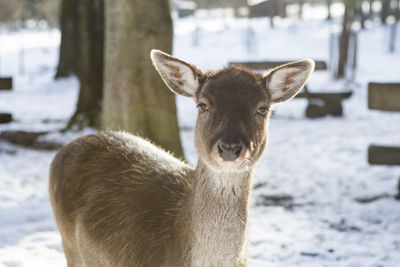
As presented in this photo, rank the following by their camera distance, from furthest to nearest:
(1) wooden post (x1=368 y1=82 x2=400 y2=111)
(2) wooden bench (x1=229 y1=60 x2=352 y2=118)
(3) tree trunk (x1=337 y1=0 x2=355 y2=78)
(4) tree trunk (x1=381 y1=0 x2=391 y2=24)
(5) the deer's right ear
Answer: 1. (4) tree trunk (x1=381 y1=0 x2=391 y2=24)
2. (3) tree trunk (x1=337 y1=0 x2=355 y2=78)
3. (2) wooden bench (x1=229 y1=60 x2=352 y2=118)
4. (1) wooden post (x1=368 y1=82 x2=400 y2=111)
5. (5) the deer's right ear

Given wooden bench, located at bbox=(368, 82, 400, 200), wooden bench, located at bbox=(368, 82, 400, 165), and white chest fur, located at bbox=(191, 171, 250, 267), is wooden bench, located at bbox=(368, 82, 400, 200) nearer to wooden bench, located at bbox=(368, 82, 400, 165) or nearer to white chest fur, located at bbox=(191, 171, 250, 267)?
wooden bench, located at bbox=(368, 82, 400, 165)

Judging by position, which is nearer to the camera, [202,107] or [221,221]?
[221,221]

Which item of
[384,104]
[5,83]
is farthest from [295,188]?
[5,83]

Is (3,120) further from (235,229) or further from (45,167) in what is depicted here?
(235,229)

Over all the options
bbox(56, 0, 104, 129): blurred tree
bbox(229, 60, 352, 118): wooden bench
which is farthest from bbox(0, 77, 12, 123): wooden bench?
bbox(229, 60, 352, 118): wooden bench

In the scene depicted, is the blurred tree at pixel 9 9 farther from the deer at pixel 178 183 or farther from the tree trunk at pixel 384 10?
the deer at pixel 178 183

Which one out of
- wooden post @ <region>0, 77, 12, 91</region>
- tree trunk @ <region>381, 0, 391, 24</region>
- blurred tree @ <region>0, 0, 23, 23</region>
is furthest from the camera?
blurred tree @ <region>0, 0, 23, 23</region>

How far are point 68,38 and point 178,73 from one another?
1518 cm

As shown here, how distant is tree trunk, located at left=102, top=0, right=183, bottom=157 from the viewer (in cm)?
→ 638

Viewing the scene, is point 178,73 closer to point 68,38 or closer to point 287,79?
point 287,79

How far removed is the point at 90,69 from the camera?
31.5 ft

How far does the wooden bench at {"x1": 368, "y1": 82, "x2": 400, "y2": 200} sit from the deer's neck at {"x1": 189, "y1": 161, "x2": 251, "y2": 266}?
3.75 m

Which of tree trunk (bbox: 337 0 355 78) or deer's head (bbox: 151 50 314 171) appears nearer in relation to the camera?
deer's head (bbox: 151 50 314 171)

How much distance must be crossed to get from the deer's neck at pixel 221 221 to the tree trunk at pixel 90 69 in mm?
6954
